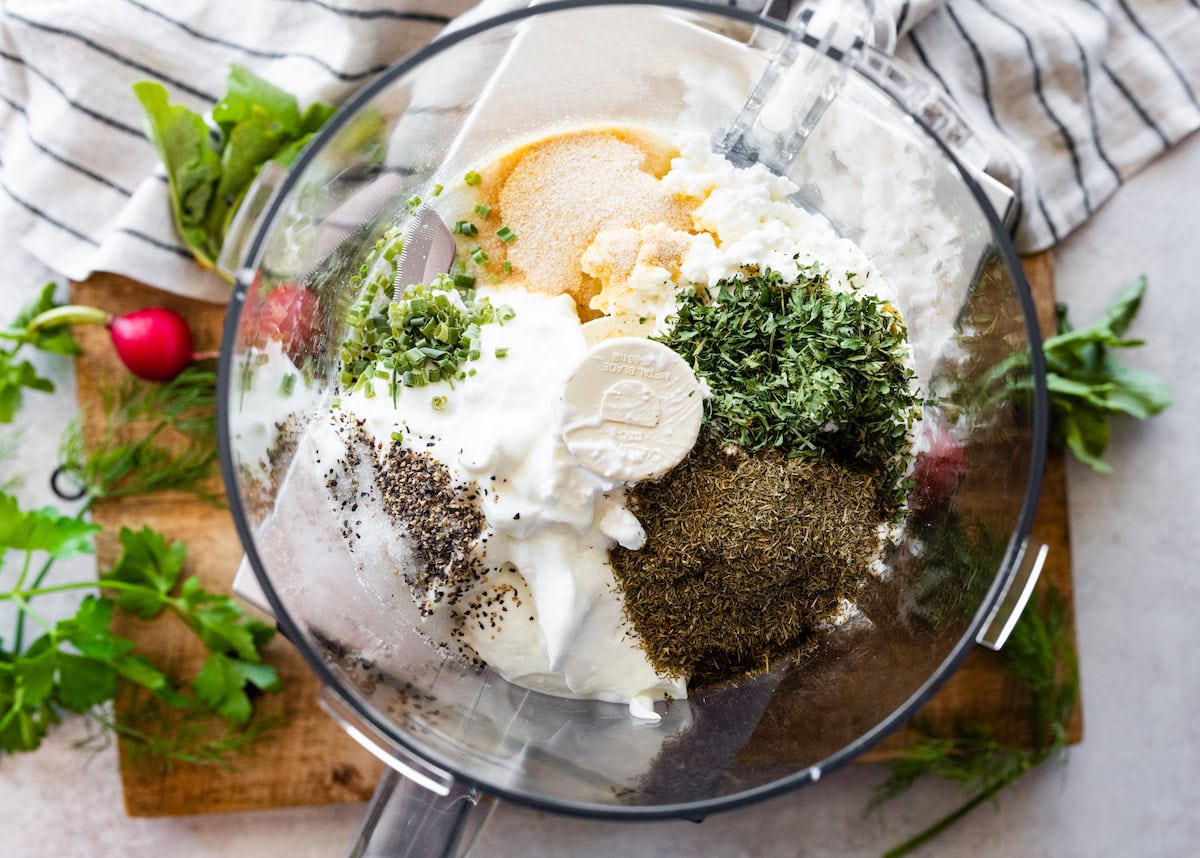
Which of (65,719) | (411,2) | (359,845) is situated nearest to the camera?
(359,845)

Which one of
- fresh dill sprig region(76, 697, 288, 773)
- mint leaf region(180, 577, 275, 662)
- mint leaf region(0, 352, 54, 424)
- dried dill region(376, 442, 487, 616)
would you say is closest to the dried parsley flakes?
dried dill region(376, 442, 487, 616)

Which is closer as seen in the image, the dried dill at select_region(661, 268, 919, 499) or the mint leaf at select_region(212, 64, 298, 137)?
the dried dill at select_region(661, 268, 919, 499)

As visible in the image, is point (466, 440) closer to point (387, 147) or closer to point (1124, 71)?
point (387, 147)

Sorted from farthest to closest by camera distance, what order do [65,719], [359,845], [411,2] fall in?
[65,719]
[411,2]
[359,845]

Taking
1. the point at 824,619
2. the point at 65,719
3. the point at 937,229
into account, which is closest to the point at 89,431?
the point at 65,719

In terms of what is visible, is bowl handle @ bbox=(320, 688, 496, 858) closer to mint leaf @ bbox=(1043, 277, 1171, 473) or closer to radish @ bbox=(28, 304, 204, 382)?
radish @ bbox=(28, 304, 204, 382)

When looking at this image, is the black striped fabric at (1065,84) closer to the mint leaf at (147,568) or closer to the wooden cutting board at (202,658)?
the wooden cutting board at (202,658)

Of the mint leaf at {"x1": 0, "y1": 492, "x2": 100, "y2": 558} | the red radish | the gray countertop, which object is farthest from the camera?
the gray countertop
